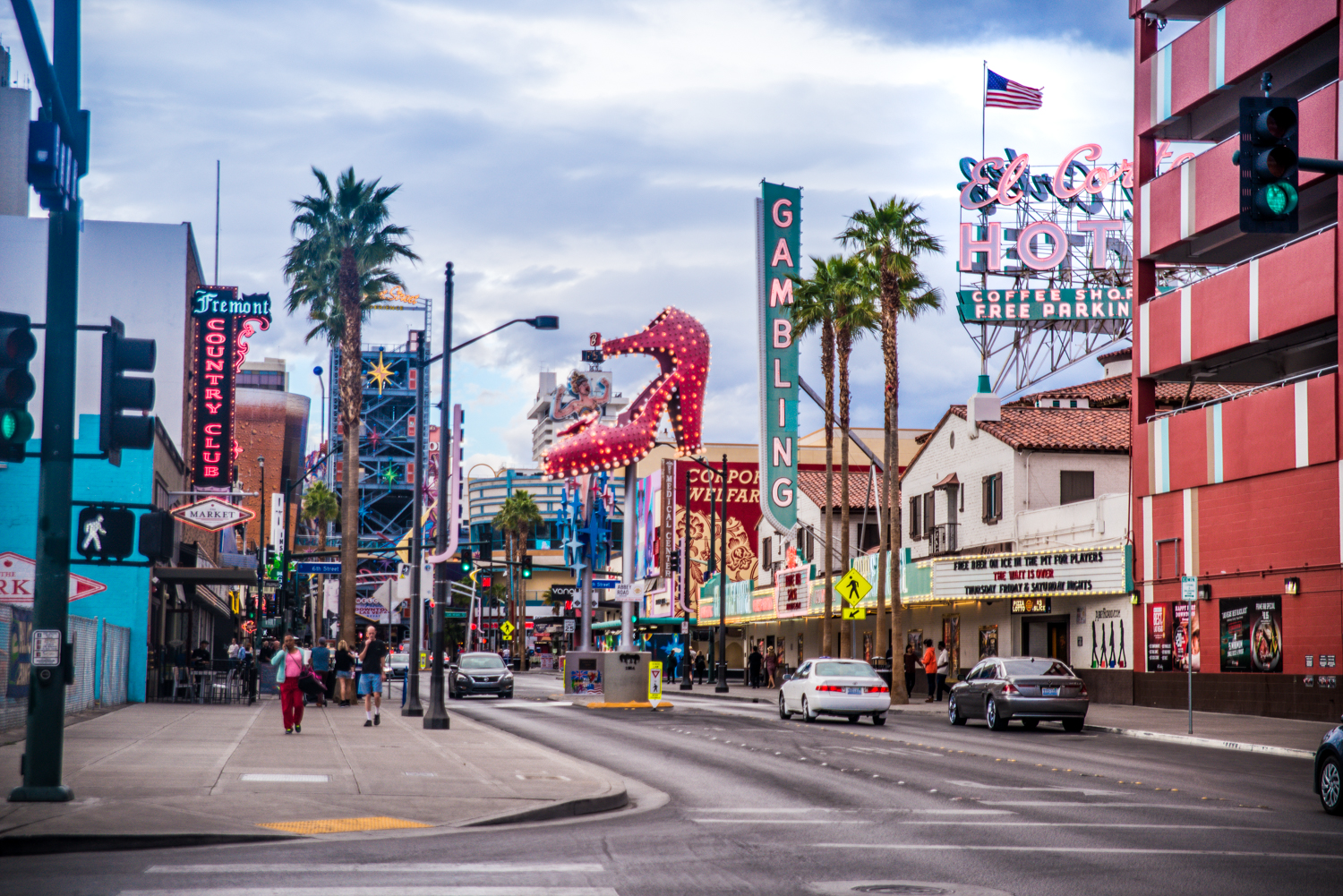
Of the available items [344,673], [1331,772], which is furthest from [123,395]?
[344,673]

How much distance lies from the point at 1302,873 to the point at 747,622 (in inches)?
2407

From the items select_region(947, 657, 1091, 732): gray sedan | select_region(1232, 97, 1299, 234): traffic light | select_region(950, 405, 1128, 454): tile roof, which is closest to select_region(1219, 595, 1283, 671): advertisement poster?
select_region(947, 657, 1091, 732): gray sedan


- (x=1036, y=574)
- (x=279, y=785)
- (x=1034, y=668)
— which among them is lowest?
(x=279, y=785)

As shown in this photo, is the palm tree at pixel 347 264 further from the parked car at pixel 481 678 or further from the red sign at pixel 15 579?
the red sign at pixel 15 579

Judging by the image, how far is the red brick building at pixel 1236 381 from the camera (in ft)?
102

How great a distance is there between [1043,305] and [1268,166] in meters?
41.5

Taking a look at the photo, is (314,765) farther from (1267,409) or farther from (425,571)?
(1267,409)

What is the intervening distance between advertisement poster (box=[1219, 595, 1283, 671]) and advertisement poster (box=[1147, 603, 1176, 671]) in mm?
1844

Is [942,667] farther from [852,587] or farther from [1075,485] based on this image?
[1075,485]

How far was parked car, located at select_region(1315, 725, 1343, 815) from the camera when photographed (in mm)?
14043

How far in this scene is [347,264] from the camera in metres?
39.5

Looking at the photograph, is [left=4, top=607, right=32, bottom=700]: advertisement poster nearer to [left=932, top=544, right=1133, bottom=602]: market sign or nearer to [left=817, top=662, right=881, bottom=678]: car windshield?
[left=817, top=662, right=881, bottom=678]: car windshield

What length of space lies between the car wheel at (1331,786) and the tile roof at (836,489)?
157 feet

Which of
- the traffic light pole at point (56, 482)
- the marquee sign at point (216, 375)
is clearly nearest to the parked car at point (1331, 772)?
the traffic light pole at point (56, 482)
